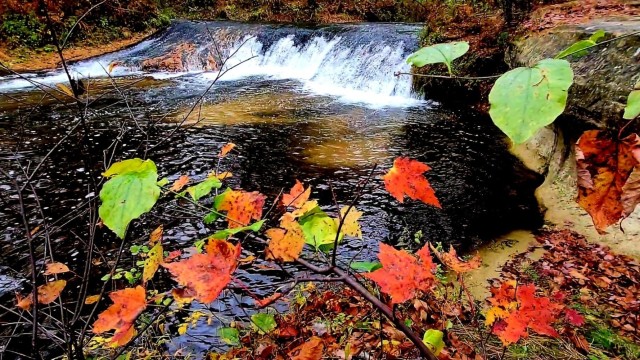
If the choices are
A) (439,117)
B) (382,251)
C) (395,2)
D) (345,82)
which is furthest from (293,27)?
(382,251)

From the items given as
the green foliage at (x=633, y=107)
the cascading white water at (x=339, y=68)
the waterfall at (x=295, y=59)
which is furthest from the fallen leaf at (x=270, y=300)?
the waterfall at (x=295, y=59)

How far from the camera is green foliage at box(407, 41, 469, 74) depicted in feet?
2.08

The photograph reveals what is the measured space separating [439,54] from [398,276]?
0.81m

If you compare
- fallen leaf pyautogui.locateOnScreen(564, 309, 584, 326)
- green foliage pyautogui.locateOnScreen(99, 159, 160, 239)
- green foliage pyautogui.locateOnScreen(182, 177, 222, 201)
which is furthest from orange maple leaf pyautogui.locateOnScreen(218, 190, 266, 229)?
fallen leaf pyautogui.locateOnScreen(564, 309, 584, 326)

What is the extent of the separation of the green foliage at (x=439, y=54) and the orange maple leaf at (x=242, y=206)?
40.5 inches

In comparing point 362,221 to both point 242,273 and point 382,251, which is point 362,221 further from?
point 382,251

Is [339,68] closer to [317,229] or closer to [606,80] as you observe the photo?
[606,80]

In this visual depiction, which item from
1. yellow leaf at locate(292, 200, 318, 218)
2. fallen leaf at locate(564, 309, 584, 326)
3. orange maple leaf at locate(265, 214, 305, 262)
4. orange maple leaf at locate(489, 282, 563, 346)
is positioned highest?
orange maple leaf at locate(265, 214, 305, 262)

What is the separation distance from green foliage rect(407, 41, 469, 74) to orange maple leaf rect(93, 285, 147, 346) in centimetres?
113

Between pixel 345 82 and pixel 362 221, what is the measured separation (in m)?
7.32

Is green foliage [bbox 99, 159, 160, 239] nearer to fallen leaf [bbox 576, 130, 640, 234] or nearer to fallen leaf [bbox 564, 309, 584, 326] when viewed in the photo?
fallen leaf [bbox 576, 130, 640, 234]

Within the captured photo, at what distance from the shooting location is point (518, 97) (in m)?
0.48

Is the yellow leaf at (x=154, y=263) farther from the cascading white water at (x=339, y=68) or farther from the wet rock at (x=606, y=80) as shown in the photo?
the cascading white water at (x=339, y=68)

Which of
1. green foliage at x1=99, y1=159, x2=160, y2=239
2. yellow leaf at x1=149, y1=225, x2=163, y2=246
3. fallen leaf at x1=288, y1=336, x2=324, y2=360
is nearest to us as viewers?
green foliage at x1=99, y1=159, x2=160, y2=239
